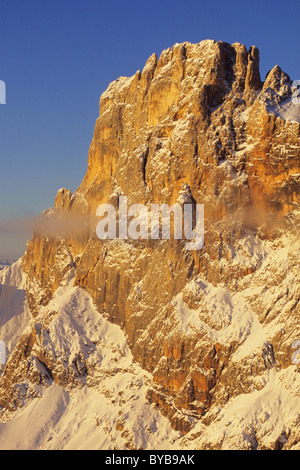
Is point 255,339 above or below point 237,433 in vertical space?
above

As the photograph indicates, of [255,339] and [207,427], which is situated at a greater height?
[255,339]

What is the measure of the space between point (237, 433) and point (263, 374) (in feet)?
39.1

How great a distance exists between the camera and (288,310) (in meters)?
199

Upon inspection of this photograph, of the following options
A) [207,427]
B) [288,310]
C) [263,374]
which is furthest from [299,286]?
[207,427]

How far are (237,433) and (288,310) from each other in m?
23.9

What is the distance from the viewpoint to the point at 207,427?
7825 inches
